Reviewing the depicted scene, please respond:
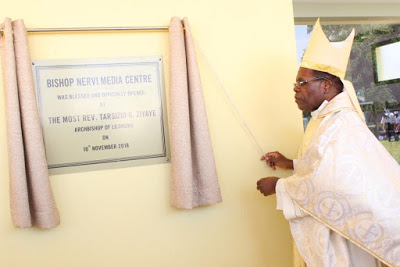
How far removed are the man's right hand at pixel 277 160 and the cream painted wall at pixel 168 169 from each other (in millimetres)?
48

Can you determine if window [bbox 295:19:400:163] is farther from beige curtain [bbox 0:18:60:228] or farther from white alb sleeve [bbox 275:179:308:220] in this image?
beige curtain [bbox 0:18:60:228]

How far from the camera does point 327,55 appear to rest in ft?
4.57

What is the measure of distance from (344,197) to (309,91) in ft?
1.47

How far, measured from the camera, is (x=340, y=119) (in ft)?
4.47

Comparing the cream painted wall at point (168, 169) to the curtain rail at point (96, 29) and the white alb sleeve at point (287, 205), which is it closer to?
the curtain rail at point (96, 29)

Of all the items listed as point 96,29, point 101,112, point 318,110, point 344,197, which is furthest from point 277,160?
point 96,29

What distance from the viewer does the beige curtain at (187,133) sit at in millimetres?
1526

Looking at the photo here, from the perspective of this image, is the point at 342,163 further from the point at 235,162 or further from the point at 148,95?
the point at 148,95

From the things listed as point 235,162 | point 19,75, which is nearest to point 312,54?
point 235,162

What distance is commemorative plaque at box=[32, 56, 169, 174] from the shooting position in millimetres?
1537

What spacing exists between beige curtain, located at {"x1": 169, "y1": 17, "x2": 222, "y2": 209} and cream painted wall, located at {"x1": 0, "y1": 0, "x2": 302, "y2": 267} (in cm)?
11

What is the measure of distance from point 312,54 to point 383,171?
517mm

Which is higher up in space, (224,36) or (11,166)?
(224,36)

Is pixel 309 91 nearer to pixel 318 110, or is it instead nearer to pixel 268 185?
pixel 318 110
